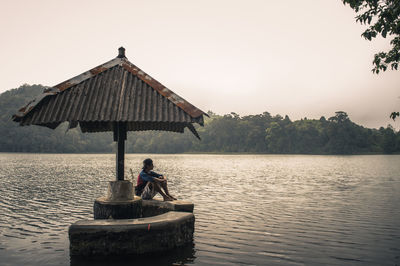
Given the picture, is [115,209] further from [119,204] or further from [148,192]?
[148,192]

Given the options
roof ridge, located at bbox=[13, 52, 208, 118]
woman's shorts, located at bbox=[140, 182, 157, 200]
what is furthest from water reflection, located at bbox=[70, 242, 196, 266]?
roof ridge, located at bbox=[13, 52, 208, 118]

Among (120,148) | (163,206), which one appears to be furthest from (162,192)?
(120,148)

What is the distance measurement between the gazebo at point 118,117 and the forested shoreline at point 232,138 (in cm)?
14010

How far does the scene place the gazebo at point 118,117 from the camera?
8180mm

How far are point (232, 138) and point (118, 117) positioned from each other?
16627 cm

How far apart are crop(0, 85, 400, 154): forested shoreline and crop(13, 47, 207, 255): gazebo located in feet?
460

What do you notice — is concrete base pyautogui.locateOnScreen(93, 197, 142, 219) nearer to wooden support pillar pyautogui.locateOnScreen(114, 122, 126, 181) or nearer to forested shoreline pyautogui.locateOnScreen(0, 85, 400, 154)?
wooden support pillar pyautogui.locateOnScreen(114, 122, 126, 181)

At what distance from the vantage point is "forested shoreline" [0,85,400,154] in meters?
144

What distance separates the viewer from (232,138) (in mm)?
173750

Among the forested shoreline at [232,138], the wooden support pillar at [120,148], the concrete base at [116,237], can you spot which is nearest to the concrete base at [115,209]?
the wooden support pillar at [120,148]

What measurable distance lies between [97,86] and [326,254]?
796 centimetres

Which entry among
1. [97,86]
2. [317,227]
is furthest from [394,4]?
[97,86]

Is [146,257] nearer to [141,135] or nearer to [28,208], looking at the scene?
[28,208]

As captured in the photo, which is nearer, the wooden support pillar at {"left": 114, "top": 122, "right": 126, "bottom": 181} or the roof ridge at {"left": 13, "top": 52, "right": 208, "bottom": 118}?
the roof ridge at {"left": 13, "top": 52, "right": 208, "bottom": 118}
